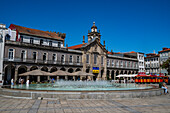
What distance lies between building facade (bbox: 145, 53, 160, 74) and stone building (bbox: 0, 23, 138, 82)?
2232cm

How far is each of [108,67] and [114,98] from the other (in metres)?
40.0

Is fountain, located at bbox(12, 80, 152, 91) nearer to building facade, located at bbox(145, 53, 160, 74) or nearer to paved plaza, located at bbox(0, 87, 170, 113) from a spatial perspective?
paved plaza, located at bbox(0, 87, 170, 113)

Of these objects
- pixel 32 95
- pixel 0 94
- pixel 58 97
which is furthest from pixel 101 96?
pixel 0 94

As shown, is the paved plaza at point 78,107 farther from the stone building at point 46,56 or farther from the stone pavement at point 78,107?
the stone building at point 46,56

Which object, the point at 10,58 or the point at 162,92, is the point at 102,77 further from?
the point at 162,92

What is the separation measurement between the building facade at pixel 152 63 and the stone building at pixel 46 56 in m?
22.3

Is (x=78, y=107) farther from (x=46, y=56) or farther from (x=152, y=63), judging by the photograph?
(x=152, y=63)

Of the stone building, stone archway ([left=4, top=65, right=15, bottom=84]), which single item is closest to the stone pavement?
the stone building

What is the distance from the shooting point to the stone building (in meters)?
32.2

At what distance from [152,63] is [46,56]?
4971 centimetres

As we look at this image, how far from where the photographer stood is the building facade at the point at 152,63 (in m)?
66.4

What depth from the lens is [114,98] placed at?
12.6 m

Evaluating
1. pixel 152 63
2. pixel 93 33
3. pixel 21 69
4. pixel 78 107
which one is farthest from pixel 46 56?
pixel 152 63

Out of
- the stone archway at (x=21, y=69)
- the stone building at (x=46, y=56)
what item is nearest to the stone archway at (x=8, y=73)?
the stone building at (x=46, y=56)
